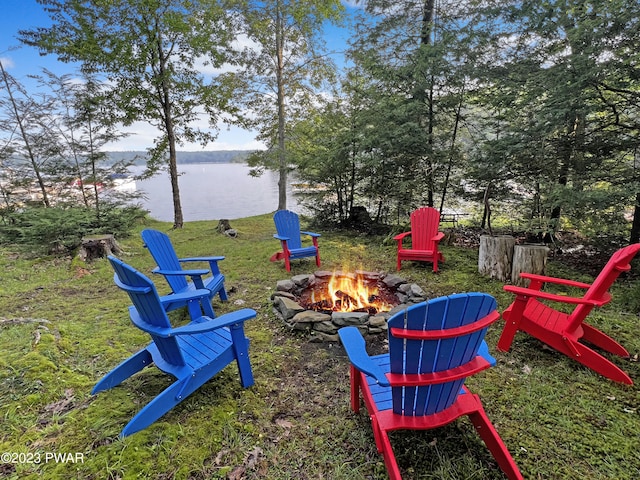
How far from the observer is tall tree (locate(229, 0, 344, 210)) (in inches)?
283

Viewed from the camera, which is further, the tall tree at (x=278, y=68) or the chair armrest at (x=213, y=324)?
the tall tree at (x=278, y=68)

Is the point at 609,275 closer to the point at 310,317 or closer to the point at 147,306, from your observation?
the point at 310,317

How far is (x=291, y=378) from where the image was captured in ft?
6.89

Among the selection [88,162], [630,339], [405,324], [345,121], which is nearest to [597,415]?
[630,339]

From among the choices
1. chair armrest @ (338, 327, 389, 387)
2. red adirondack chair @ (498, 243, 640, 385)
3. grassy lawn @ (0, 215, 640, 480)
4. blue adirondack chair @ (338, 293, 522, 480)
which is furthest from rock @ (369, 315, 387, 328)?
blue adirondack chair @ (338, 293, 522, 480)

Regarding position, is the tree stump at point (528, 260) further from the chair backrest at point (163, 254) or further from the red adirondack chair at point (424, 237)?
the chair backrest at point (163, 254)

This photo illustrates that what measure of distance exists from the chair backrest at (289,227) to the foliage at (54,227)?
358 cm

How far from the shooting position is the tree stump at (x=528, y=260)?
10.7ft

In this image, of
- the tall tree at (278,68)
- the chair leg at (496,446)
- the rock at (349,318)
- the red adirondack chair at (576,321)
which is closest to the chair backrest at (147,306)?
the rock at (349,318)

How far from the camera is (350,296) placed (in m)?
3.13

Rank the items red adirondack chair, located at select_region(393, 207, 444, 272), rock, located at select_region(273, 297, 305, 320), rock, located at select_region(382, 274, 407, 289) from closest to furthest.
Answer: rock, located at select_region(273, 297, 305, 320) → rock, located at select_region(382, 274, 407, 289) → red adirondack chair, located at select_region(393, 207, 444, 272)

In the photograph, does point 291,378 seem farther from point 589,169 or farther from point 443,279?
point 589,169

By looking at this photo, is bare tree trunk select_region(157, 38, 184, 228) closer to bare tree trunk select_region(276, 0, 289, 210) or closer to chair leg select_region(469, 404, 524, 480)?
bare tree trunk select_region(276, 0, 289, 210)

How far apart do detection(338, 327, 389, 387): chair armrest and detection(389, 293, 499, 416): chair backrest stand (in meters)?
0.08
